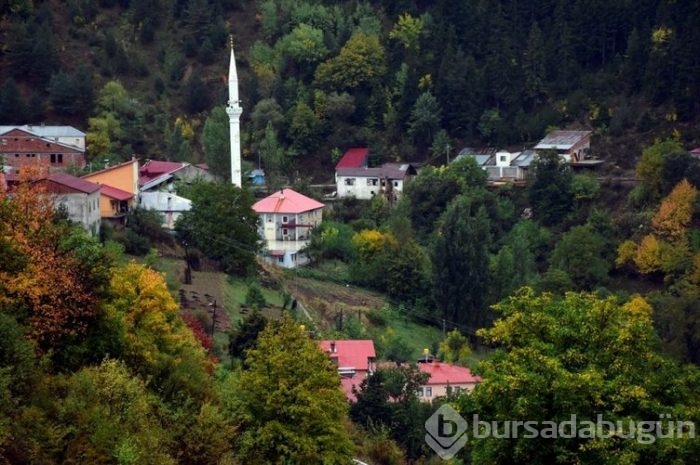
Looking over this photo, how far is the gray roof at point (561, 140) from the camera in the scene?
179 feet

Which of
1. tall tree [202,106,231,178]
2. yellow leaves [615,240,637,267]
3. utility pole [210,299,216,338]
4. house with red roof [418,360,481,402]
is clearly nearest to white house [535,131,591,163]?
yellow leaves [615,240,637,267]

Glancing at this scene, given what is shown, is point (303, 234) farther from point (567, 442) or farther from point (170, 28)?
point (567, 442)

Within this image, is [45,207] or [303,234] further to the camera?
[303,234]

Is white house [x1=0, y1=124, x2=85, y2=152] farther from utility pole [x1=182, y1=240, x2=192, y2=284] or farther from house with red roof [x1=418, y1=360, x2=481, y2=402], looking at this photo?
house with red roof [x1=418, y1=360, x2=481, y2=402]

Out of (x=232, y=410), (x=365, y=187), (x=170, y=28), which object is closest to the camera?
(x=232, y=410)

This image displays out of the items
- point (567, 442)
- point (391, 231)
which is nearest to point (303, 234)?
point (391, 231)

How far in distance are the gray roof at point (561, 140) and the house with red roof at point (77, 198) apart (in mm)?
20863

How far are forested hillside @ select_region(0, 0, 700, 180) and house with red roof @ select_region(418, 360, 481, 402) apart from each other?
1900cm

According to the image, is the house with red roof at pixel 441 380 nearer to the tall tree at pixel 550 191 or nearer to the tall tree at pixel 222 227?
the tall tree at pixel 222 227

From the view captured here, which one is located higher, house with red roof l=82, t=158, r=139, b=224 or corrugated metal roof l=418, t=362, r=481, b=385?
house with red roof l=82, t=158, r=139, b=224

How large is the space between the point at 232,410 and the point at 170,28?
41.8m

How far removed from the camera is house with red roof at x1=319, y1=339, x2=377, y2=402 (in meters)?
35.2

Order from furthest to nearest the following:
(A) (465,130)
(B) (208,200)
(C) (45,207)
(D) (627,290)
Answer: (A) (465,130)
(D) (627,290)
(B) (208,200)
(C) (45,207)

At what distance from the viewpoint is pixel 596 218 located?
49312 millimetres
